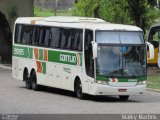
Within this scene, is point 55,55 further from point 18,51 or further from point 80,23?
point 18,51

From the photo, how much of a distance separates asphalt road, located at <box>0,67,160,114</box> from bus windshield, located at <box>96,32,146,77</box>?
3.59 ft

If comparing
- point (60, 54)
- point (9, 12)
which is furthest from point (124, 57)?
point (9, 12)

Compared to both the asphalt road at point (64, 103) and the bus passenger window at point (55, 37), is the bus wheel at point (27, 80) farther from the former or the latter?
the bus passenger window at point (55, 37)

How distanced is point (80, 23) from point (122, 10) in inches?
989

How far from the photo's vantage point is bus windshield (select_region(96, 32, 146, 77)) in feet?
78.7

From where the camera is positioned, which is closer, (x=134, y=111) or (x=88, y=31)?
(x=134, y=111)

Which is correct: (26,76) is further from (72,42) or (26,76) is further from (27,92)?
(72,42)

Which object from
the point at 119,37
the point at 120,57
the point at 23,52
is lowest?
the point at 23,52

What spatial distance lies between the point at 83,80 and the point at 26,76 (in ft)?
19.7

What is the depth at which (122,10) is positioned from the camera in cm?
5078

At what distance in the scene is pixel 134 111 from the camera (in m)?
20.3

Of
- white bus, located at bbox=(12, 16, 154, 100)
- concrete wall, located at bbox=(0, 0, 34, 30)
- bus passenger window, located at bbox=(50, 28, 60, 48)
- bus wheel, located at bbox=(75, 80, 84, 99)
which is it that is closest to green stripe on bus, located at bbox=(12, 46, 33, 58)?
white bus, located at bbox=(12, 16, 154, 100)

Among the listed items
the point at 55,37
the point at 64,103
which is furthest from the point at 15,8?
the point at 64,103

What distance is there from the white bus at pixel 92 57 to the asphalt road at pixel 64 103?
526 millimetres
